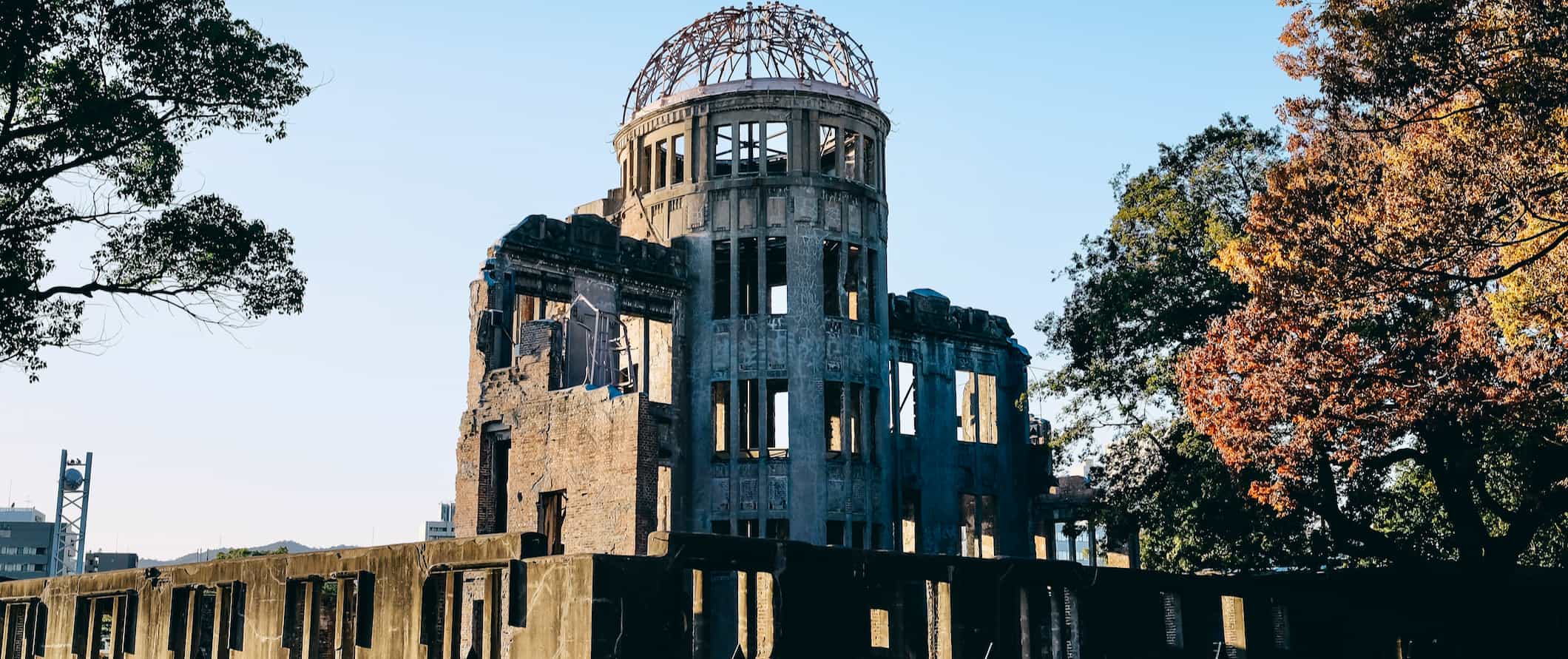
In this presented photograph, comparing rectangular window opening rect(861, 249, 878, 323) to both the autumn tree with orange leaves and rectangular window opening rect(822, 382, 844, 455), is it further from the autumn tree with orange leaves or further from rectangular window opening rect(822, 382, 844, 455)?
the autumn tree with orange leaves

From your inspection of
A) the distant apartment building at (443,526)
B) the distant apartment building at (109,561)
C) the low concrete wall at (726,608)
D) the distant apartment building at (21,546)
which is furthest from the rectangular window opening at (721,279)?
the distant apartment building at (21,546)

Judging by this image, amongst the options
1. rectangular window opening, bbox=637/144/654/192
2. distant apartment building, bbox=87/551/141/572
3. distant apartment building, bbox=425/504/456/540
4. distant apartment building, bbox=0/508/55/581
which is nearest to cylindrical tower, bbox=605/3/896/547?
rectangular window opening, bbox=637/144/654/192

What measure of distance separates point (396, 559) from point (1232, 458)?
528 inches

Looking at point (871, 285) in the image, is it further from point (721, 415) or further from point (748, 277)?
point (721, 415)

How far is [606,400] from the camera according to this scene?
27.9 metres

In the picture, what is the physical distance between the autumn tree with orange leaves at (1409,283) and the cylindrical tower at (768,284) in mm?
Result: 8457

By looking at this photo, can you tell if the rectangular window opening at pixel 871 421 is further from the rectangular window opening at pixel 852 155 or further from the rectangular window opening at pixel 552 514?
the rectangular window opening at pixel 552 514

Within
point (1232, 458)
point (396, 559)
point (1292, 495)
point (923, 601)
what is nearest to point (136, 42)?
point (396, 559)

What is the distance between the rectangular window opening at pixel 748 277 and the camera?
32688mm

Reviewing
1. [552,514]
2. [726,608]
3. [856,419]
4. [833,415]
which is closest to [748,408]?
[833,415]

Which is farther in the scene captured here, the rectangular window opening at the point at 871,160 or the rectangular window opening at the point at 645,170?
the rectangular window opening at the point at 871,160

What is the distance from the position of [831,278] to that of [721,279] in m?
2.52

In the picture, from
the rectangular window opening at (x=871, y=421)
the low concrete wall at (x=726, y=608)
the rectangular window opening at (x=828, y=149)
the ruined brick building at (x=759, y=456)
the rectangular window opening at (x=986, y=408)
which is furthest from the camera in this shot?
the rectangular window opening at (x=986, y=408)

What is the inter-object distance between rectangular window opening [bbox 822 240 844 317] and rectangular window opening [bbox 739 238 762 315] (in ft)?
5.13
